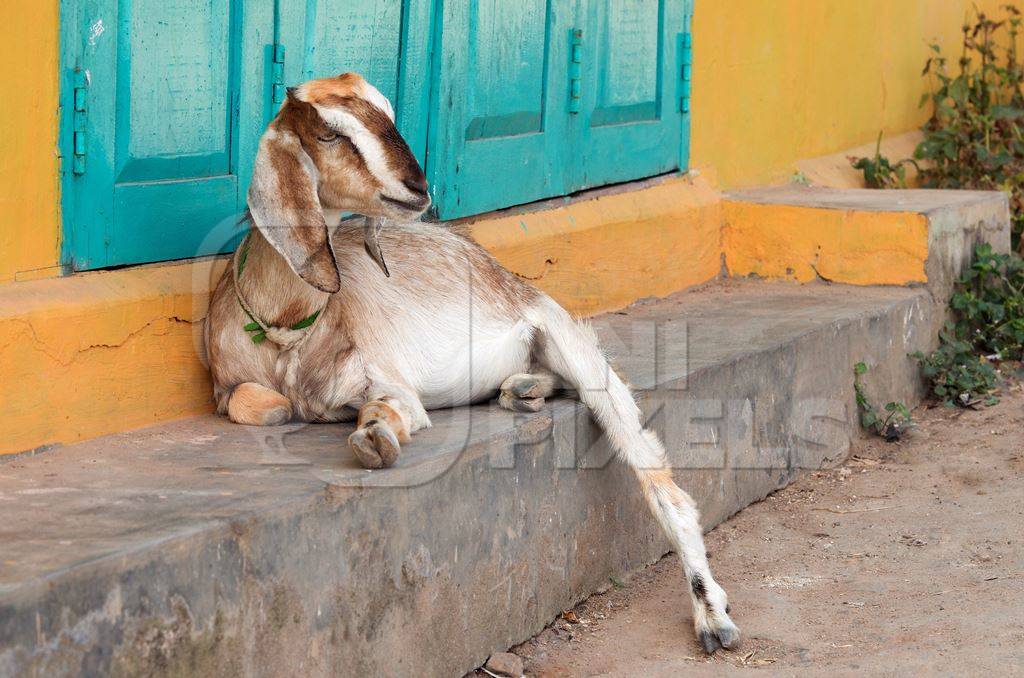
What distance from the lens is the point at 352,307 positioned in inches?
145

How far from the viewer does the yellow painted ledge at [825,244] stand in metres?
5.94

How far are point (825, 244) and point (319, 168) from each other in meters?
3.37

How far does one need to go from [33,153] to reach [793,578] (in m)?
2.54

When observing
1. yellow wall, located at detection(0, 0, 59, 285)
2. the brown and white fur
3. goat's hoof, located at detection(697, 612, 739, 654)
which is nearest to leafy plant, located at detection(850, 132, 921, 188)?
the brown and white fur

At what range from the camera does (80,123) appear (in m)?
3.35

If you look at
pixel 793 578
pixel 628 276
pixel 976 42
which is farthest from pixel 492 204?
pixel 976 42

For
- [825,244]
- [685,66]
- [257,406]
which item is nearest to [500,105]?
[685,66]

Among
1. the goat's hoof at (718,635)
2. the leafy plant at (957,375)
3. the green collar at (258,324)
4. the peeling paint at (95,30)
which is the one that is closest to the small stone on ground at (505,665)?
the goat's hoof at (718,635)

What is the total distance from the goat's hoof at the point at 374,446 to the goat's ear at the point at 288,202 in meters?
0.42

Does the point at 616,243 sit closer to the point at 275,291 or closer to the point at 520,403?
the point at 520,403

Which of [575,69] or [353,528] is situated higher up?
[575,69]

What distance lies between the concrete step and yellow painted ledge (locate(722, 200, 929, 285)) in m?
1.19

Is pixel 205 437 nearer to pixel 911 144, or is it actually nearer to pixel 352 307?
pixel 352 307

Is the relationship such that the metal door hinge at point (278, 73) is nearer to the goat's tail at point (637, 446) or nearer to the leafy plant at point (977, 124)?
the goat's tail at point (637, 446)
